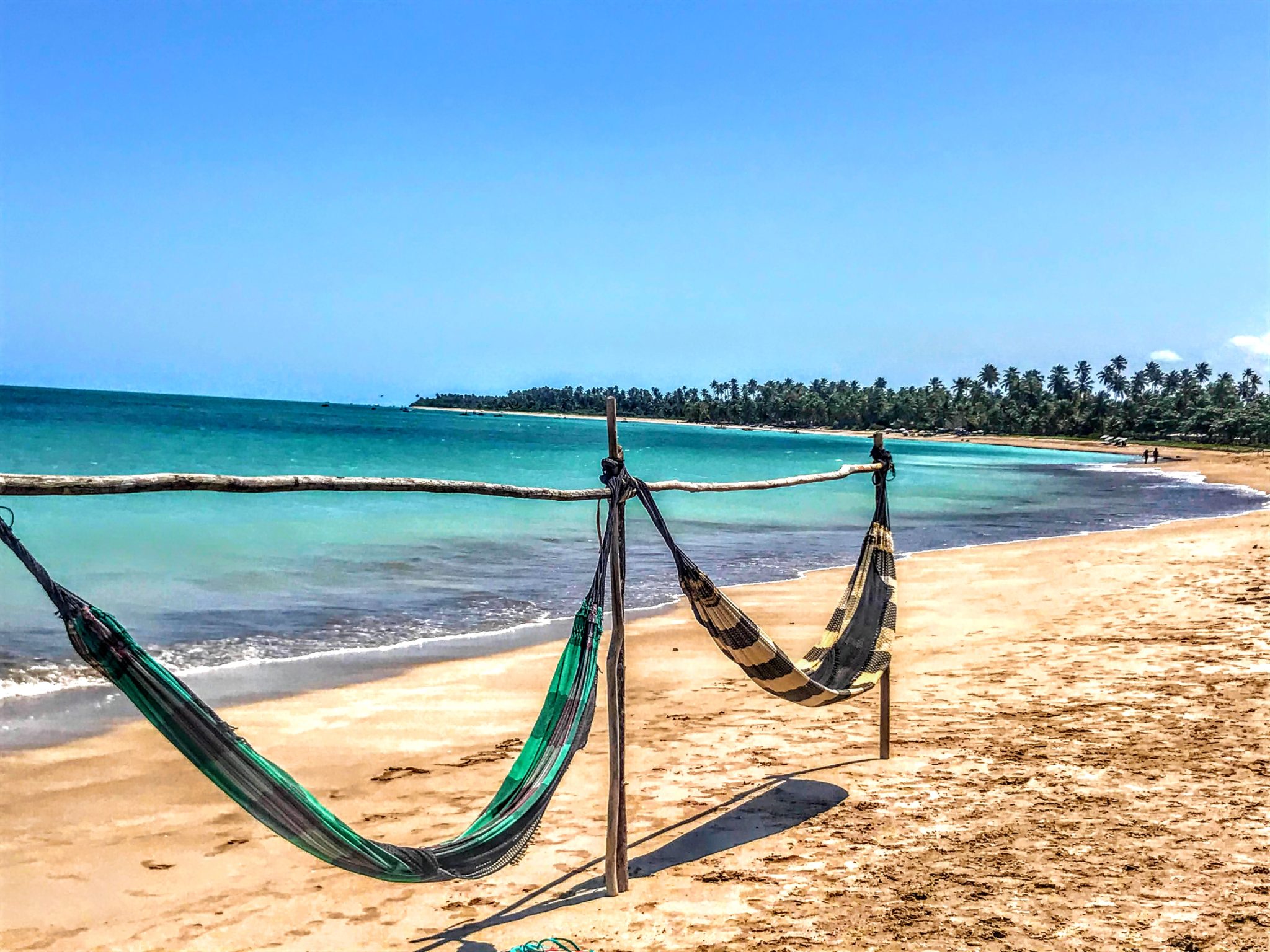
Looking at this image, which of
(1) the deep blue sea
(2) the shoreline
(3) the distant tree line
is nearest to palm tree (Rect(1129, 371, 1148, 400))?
(3) the distant tree line

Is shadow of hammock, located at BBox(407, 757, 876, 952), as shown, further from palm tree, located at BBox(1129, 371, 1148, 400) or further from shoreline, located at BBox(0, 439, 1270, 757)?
palm tree, located at BBox(1129, 371, 1148, 400)

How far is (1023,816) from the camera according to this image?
11.9 ft

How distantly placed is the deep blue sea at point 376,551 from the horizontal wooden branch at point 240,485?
357 cm

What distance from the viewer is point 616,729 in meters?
3.18

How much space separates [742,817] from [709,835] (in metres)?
0.23

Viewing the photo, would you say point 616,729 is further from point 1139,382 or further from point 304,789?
point 1139,382

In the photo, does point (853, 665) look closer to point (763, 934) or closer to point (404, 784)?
point (763, 934)

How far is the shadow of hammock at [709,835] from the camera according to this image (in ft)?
9.88

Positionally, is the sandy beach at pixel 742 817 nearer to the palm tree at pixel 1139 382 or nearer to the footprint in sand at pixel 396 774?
the footprint in sand at pixel 396 774

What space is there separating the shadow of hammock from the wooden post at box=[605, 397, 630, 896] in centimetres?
11

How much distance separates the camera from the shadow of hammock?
9.88 ft

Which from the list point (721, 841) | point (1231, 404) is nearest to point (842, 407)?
point (1231, 404)

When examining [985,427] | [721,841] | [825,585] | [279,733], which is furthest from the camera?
[985,427]

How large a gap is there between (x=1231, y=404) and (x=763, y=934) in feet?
285
